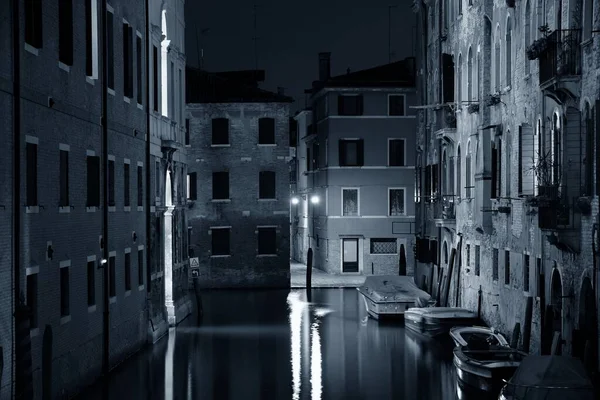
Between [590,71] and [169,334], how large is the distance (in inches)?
637

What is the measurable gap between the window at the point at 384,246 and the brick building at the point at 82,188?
21.0 meters

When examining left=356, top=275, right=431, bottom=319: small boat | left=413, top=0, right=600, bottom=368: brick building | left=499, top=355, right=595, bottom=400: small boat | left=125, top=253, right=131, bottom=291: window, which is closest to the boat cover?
left=356, top=275, right=431, bottom=319: small boat

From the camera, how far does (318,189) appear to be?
5800cm

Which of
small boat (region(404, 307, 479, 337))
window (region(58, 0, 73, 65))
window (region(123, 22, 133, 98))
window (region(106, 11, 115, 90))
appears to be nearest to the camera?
window (region(58, 0, 73, 65))

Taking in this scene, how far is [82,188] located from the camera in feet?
75.2

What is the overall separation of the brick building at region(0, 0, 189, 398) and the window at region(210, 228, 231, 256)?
14.3m

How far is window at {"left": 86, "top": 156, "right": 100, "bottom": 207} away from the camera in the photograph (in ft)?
77.7

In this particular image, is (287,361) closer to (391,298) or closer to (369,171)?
(391,298)

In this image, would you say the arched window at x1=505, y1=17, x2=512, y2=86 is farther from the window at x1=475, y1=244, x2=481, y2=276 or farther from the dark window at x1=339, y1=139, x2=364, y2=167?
the dark window at x1=339, y1=139, x2=364, y2=167

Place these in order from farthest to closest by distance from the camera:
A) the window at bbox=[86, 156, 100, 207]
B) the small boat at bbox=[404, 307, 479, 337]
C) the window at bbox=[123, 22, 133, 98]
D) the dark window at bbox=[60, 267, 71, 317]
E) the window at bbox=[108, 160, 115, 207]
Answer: the small boat at bbox=[404, 307, 479, 337], the window at bbox=[123, 22, 133, 98], the window at bbox=[108, 160, 115, 207], the window at bbox=[86, 156, 100, 207], the dark window at bbox=[60, 267, 71, 317]

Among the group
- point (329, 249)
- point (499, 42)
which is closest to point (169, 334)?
point (499, 42)

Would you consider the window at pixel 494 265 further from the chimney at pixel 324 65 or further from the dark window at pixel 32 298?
the chimney at pixel 324 65

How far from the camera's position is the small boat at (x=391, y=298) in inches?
1441

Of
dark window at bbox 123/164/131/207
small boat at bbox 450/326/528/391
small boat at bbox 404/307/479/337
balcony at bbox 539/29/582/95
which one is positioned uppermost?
balcony at bbox 539/29/582/95
